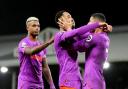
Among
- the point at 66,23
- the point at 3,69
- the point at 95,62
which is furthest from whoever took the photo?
the point at 3,69

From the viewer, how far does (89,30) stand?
4.62 metres

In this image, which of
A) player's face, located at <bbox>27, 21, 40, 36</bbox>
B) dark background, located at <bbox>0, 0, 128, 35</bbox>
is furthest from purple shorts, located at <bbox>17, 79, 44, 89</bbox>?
dark background, located at <bbox>0, 0, 128, 35</bbox>

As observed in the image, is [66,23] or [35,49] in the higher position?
[66,23]

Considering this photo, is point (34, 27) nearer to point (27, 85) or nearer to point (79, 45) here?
point (27, 85)

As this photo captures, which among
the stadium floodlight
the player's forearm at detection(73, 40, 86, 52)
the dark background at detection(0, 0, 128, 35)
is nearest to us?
the player's forearm at detection(73, 40, 86, 52)

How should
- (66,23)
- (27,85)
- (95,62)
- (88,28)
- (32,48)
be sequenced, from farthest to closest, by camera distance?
(27,85), (32,48), (66,23), (95,62), (88,28)

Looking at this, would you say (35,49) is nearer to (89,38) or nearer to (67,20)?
(67,20)

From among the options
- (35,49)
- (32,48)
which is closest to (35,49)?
(35,49)

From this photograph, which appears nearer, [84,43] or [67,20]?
[84,43]

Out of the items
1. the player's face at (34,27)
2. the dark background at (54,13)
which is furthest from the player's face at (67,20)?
the dark background at (54,13)

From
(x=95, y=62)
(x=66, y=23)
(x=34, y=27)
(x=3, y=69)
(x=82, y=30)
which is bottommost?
(x=95, y=62)

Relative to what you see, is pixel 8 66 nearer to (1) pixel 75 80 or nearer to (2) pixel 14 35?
(2) pixel 14 35

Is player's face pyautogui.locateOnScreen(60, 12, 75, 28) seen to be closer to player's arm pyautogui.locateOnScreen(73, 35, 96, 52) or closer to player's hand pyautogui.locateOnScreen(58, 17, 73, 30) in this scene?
player's hand pyautogui.locateOnScreen(58, 17, 73, 30)

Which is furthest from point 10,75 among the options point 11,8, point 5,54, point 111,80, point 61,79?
point 61,79
